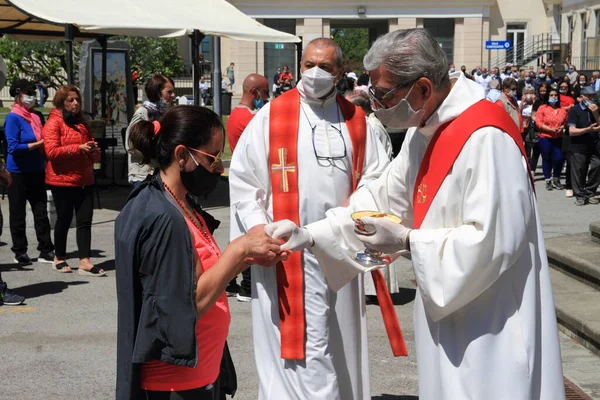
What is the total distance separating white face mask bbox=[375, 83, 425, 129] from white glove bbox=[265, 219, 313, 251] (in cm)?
64

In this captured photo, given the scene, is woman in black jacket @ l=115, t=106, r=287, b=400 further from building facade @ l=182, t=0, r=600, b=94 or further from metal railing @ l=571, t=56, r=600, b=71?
building facade @ l=182, t=0, r=600, b=94

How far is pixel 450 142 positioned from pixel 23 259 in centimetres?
744

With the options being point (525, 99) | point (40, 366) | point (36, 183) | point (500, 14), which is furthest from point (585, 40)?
point (40, 366)

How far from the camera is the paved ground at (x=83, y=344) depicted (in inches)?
238

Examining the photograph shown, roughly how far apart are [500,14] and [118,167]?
4249cm

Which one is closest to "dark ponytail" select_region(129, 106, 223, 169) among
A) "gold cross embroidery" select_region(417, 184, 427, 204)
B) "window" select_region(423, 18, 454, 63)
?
"gold cross embroidery" select_region(417, 184, 427, 204)

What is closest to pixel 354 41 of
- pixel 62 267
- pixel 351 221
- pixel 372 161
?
pixel 62 267

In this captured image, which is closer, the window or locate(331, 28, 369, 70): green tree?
the window

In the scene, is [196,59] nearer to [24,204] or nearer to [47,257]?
[24,204]

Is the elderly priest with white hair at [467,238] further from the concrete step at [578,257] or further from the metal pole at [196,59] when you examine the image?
the metal pole at [196,59]

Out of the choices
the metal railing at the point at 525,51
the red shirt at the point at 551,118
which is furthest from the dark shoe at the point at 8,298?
the metal railing at the point at 525,51

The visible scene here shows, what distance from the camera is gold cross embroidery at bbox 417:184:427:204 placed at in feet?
11.1

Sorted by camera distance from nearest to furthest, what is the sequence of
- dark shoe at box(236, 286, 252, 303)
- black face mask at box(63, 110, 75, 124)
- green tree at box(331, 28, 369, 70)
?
dark shoe at box(236, 286, 252, 303)
black face mask at box(63, 110, 75, 124)
green tree at box(331, 28, 369, 70)

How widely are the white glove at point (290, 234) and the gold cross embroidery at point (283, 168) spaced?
3.25 feet
